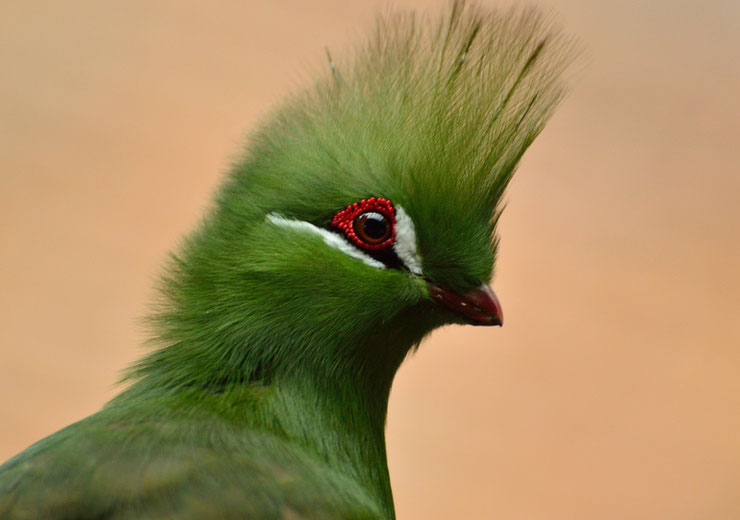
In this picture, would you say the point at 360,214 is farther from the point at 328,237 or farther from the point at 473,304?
the point at 473,304

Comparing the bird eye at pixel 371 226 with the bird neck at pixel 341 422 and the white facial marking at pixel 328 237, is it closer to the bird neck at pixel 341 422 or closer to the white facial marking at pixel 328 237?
the white facial marking at pixel 328 237

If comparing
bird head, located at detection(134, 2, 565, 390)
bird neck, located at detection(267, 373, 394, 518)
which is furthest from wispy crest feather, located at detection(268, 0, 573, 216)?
bird neck, located at detection(267, 373, 394, 518)

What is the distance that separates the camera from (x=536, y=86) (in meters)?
1.29

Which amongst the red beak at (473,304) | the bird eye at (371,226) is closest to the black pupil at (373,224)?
the bird eye at (371,226)

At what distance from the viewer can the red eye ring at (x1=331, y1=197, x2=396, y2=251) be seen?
3.98 ft

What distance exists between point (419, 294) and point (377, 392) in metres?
0.16

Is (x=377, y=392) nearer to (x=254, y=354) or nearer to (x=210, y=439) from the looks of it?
(x=254, y=354)

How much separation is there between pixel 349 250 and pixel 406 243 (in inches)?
3.1

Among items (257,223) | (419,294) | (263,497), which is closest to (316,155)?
(257,223)

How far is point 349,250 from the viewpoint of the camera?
4.05 feet

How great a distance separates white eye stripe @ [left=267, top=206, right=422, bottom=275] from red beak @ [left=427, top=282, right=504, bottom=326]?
0.04 meters

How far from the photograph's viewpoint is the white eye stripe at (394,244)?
4.04ft

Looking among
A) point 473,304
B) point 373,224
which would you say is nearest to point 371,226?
point 373,224

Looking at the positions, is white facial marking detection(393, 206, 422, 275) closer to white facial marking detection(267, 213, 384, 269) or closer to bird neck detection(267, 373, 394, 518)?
white facial marking detection(267, 213, 384, 269)
